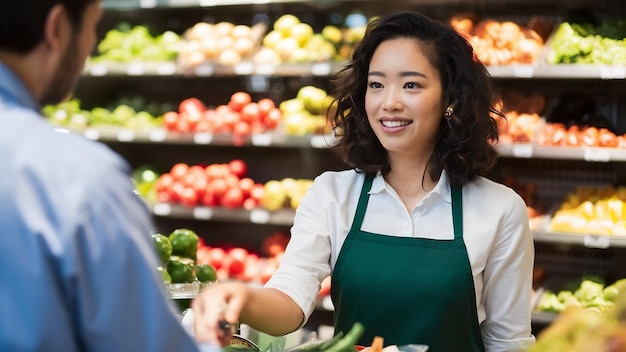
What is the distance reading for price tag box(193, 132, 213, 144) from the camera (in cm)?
512

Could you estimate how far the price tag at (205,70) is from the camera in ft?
16.6

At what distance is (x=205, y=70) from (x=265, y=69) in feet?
1.47

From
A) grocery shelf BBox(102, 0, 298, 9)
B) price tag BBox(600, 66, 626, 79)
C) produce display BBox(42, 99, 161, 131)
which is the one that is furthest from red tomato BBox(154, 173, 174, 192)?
price tag BBox(600, 66, 626, 79)

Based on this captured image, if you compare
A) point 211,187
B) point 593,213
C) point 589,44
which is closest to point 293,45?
point 211,187

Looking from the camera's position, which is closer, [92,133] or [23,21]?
[23,21]

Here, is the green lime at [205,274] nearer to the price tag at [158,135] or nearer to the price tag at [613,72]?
the price tag at [613,72]

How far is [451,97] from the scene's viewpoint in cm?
237

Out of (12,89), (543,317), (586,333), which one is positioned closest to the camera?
(12,89)

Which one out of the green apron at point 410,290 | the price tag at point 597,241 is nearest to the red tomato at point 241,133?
the price tag at point 597,241

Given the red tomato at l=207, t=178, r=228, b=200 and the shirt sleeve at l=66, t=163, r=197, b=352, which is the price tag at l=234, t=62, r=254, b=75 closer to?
the red tomato at l=207, t=178, r=228, b=200

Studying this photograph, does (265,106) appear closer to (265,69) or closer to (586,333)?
(265,69)

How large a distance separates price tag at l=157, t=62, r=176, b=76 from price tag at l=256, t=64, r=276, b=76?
636mm

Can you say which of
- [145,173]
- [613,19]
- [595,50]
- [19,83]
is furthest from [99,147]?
[145,173]

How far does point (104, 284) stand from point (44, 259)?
0.26 ft
